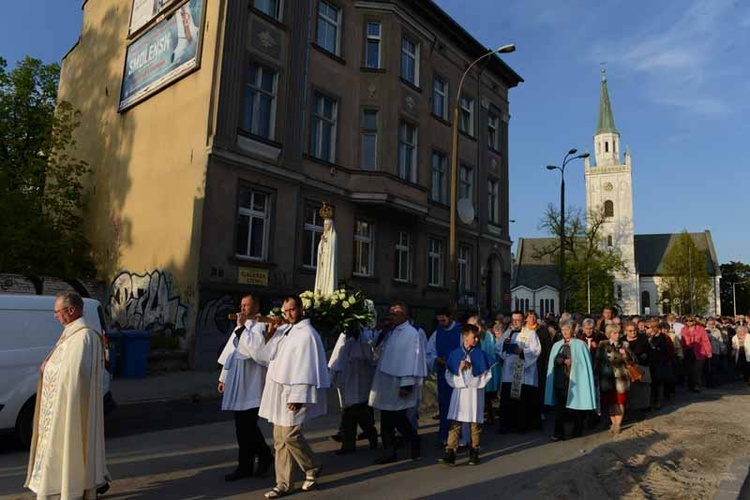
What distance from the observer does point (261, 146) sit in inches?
662

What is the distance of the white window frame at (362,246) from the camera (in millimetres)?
19827

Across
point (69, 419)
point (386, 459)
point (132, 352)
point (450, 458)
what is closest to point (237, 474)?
point (386, 459)

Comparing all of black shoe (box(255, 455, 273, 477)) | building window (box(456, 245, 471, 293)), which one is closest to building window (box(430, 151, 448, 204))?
building window (box(456, 245, 471, 293))

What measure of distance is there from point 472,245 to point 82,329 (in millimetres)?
22831

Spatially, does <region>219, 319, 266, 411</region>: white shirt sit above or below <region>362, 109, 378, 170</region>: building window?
below

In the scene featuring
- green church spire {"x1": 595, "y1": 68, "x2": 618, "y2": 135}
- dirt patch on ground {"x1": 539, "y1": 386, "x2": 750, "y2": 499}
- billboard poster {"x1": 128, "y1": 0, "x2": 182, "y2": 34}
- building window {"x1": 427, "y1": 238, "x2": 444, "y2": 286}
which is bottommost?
dirt patch on ground {"x1": 539, "y1": 386, "x2": 750, "y2": 499}

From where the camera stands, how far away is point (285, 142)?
1747cm

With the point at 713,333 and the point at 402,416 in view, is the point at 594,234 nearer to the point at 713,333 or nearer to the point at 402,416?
the point at 713,333

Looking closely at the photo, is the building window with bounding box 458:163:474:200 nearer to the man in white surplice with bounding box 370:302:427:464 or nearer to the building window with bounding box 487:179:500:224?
the building window with bounding box 487:179:500:224

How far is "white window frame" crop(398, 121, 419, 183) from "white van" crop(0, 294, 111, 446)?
1529cm

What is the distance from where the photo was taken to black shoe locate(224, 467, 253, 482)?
600 cm

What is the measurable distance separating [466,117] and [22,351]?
74.9ft

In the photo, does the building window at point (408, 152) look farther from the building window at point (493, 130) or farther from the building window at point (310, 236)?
the building window at point (493, 130)

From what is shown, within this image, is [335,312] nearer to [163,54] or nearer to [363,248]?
[363,248]
